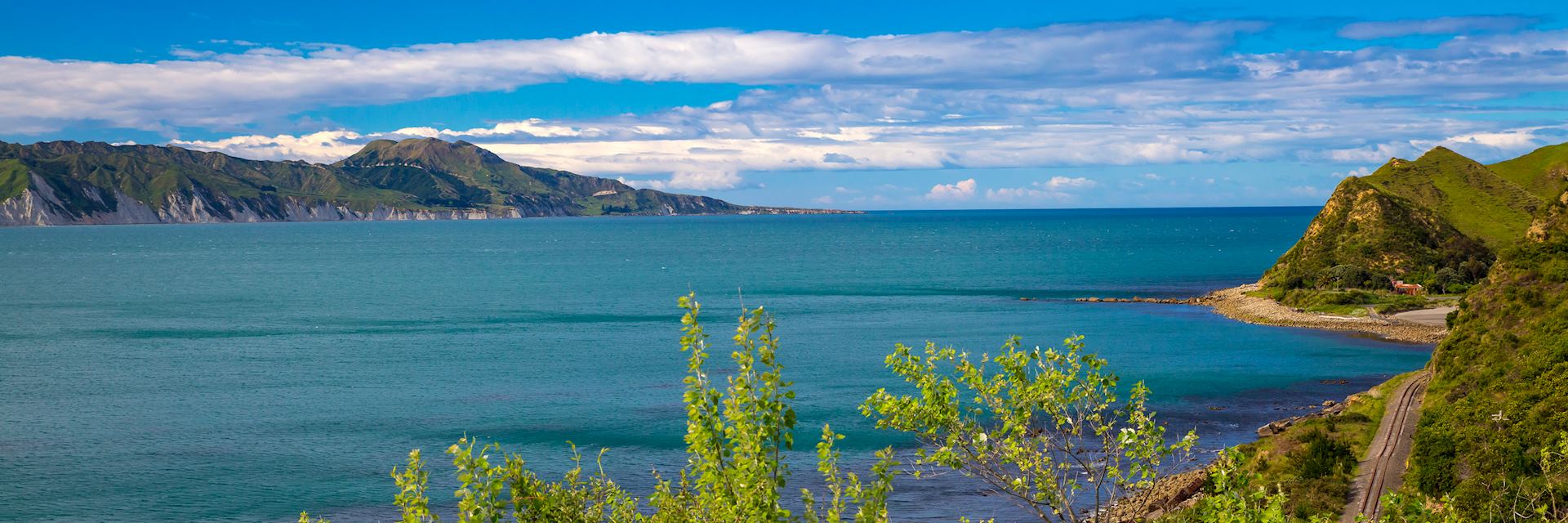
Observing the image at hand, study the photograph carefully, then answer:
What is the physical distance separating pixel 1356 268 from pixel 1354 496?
98.8 metres

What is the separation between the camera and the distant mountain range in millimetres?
141000

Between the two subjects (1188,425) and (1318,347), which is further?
(1318,347)

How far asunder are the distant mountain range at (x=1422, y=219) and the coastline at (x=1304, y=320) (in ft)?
29.6

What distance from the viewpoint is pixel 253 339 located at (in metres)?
109

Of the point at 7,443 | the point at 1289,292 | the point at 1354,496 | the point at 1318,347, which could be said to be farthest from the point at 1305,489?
the point at 1289,292

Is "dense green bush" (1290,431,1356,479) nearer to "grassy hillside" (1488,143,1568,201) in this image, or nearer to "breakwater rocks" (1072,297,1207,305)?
"breakwater rocks" (1072,297,1207,305)

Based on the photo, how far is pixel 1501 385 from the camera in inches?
2127

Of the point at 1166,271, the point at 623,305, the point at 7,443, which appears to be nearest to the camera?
the point at 7,443

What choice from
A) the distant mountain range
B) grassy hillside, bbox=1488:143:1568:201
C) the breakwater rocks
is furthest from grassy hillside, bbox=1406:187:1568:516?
grassy hillside, bbox=1488:143:1568:201

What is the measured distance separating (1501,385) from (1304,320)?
6448cm

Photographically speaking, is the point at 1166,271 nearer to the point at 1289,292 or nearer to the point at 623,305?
the point at 1289,292

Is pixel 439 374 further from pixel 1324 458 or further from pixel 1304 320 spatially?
pixel 1304 320

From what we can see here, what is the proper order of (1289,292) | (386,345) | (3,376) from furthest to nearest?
(1289,292) < (386,345) < (3,376)

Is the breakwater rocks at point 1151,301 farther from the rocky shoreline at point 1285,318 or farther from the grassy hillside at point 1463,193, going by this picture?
the grassy hillside at point 1463,193
